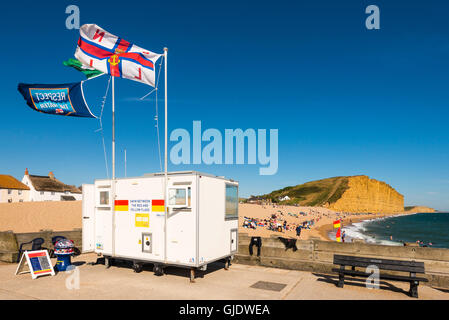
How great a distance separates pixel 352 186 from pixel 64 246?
170356 millimetres

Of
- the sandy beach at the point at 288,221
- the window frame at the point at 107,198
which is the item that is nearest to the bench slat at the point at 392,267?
the window frame at the point at 107,198

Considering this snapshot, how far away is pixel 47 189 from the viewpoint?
210 ft

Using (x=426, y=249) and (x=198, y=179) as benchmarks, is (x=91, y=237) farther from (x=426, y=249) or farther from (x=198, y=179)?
(x=426, y=249)

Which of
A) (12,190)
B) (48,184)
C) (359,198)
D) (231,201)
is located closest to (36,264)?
(231,201)

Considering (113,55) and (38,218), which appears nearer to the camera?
(113,55)

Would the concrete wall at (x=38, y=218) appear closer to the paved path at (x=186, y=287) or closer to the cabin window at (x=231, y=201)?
the paved path at (x=186, y=287)

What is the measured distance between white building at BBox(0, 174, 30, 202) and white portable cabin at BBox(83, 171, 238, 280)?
5858cm

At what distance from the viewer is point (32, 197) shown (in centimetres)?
6234

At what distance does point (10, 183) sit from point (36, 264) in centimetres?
6195

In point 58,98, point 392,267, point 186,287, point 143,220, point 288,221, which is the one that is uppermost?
point 58,98

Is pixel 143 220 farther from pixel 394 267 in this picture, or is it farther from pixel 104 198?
pixel 394 267
